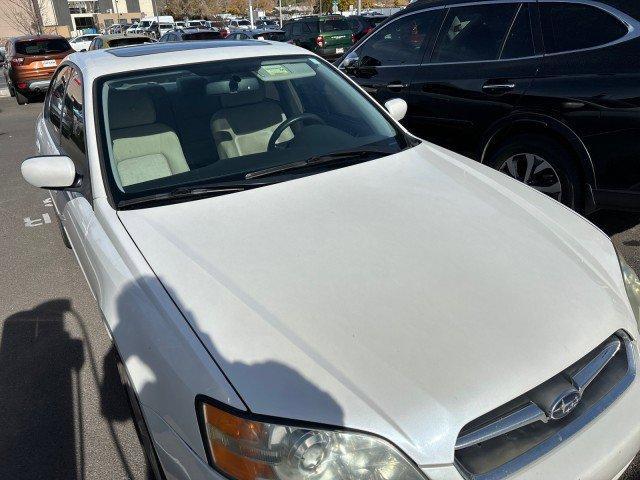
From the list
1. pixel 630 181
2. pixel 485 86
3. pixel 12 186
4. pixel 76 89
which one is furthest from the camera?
pixel 12 186

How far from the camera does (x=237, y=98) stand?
297cm

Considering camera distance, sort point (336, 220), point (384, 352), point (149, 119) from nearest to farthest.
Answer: point (384, 352) → point (336, 220) → point (149, 119)

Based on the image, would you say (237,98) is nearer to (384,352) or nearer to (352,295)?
(352,295)

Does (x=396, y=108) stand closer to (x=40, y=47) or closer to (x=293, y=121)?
(x=293, y=121)

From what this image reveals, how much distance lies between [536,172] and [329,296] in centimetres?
290

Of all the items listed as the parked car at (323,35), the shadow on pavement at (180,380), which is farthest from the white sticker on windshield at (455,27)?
the parked car at (323,35)

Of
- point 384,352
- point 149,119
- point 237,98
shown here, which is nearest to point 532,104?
point 237,98

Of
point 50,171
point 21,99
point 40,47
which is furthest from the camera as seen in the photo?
point 40,47

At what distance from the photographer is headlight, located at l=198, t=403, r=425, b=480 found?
134 cm

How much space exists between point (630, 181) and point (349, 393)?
116 inches

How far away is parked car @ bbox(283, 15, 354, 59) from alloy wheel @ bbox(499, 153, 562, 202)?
13.9 meters

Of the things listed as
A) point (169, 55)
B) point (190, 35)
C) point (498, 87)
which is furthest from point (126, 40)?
point (169, 55)

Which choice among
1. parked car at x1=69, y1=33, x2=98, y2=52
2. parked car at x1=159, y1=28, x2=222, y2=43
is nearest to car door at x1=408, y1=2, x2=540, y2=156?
parked car at x1=159, y1=28, x2=222, y2=43

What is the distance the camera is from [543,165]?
13.0 ft
